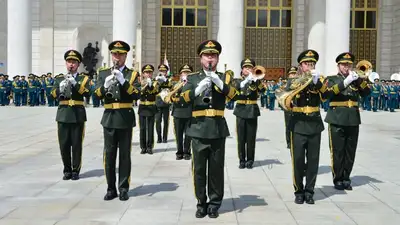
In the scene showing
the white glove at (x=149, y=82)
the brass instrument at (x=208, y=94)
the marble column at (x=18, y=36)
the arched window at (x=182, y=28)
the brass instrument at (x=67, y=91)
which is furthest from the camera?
the arched window at (x=182, y=28)

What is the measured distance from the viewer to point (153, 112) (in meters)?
11.9

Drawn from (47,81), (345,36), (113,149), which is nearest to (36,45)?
(47,81)

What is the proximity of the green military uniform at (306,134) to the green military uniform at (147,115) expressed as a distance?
5.02 metres

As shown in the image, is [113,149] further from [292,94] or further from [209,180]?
[292,94]

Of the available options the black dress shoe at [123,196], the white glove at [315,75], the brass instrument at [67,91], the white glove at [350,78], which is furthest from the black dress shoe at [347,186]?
the brass instrument at [67,91]

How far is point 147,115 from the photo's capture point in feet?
38.9

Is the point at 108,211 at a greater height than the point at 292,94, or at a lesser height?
lesser

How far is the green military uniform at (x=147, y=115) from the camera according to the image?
38.1 ft

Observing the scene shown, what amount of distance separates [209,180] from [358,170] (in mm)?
4531

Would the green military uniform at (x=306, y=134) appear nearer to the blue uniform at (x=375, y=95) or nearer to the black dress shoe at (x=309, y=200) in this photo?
the black dress shoe at (x=309, y=200)

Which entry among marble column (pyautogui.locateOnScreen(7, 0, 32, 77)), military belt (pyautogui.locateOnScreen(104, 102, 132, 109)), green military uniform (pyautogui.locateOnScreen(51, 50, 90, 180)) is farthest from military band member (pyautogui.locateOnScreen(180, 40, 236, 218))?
marble column (pyautogui.locateOnScreen(7, 0, 32, 77))

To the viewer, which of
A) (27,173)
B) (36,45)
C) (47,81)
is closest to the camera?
(27,173)

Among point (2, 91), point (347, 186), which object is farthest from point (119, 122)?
point (2, 91)

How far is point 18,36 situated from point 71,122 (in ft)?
73.4
